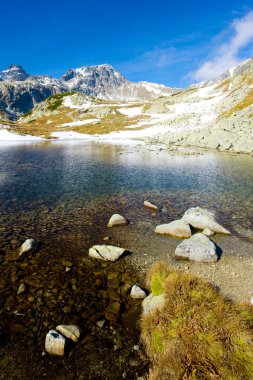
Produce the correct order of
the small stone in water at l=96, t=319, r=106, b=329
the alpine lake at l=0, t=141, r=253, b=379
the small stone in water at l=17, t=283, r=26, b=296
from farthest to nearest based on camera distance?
the small stone in water at l=17, t=283, r=26, b=296, the small stone in water at l=96, t=319, r=106, b=329, the alpine lake at l=0, t=141, r=253, b=379

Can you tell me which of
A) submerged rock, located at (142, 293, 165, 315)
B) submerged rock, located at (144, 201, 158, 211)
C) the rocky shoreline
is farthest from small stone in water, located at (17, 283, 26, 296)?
submerged rock, located at (144, 201, 158, 211)

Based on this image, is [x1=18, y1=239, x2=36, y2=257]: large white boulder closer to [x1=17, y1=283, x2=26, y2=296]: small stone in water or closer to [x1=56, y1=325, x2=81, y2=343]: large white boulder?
[x1=17, y1=283, x2=26, y2=296]: small stone in water

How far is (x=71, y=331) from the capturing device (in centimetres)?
877

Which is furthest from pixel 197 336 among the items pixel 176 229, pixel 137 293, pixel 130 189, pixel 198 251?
pixel 130 189

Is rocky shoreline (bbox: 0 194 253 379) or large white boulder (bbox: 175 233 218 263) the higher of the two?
large white boulder (bbox: 175 233 218 263)

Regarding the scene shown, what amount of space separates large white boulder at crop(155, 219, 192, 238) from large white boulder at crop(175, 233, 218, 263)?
226cm

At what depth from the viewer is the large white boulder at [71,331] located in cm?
864

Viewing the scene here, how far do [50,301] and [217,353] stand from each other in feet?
21.4

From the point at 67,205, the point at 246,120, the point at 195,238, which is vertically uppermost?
the point at 246,120

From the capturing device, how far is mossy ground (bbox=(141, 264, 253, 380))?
6891 mm

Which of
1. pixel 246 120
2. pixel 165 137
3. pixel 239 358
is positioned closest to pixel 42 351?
pixel 239 358

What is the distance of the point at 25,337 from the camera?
8.75 m

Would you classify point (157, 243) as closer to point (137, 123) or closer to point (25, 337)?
point (25, 337)

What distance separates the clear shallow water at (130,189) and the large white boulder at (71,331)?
9852 millimetres
